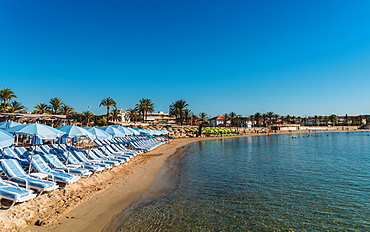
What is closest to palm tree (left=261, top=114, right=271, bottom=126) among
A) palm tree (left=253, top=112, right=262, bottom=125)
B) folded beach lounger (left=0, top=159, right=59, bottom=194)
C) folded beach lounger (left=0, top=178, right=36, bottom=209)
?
palm tree (left=253, top=112, right=262, bottom=125)

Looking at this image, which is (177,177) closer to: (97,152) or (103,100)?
(97,152)

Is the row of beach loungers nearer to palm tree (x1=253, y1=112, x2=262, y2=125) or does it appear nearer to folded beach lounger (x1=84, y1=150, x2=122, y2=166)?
folded beach lounger (x1=84, y1=150, x2=122, y2=166)

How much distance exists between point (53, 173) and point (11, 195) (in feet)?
8.72

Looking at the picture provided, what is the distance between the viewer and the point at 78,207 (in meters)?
6.61

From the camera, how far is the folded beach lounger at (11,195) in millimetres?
5617

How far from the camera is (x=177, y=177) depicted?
39.3 feet

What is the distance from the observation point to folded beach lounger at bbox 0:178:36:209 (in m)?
5.62

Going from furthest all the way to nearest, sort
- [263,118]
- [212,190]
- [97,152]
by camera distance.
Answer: [263,118], [97,152], [212,190]

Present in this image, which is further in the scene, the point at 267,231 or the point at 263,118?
the point at 263,118

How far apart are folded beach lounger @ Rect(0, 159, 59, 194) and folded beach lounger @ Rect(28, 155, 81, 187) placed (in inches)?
29.6

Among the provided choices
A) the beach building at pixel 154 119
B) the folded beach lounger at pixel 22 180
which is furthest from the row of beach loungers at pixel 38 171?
the beach building at pixel 154 119

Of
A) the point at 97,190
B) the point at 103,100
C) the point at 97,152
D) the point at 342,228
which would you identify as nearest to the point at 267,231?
the point at 342,228

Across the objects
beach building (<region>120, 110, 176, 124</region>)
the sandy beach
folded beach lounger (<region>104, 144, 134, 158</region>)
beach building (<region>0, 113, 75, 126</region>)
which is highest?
beach building (<region>120, 110, 176, 124</region>)

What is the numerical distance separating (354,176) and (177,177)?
10213 millimetres
